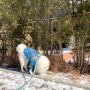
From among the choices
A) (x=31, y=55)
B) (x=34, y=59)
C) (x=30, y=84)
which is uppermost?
(x=31, y=55)

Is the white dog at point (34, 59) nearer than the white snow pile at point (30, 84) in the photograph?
No

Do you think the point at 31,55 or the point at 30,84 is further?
the point at 31,55

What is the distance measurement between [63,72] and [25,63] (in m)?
1.20

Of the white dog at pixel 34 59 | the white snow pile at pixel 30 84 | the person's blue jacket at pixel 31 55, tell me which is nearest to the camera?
the white snow pile at pixel 30 84

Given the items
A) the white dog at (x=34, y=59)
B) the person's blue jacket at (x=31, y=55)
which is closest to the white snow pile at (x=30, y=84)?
the white dog at (x=34, y=59)

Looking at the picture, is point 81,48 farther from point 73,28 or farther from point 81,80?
point 81,80

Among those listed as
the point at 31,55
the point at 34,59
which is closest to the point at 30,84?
the point at 34,59

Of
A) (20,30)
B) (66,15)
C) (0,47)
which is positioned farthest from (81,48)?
(0,47)

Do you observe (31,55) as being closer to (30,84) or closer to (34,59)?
(34,59)

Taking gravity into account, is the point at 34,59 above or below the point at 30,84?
above

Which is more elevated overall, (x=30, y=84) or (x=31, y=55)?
(x=31, y=55)

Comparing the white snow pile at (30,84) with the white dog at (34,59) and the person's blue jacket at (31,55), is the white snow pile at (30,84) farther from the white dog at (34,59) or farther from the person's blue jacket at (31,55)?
the person's blue jacket at (31,55)

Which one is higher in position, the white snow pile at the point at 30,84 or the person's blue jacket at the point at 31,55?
the person's blue jacket at the point at 31,55

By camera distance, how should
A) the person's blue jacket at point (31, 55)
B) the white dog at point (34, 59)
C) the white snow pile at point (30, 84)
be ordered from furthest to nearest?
the person's blue jacket at point (31, 55) → the white dog at point (34, 59) → the white snow pile at point (30, 84)
